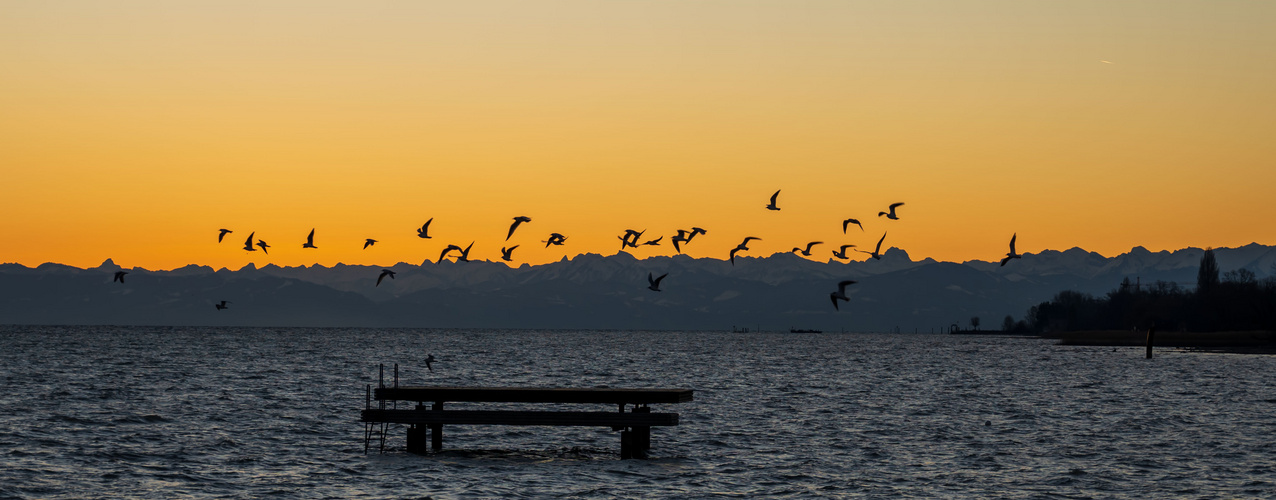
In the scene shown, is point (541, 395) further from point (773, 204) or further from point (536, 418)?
point (773, 204)

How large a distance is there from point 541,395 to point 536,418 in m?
0.62

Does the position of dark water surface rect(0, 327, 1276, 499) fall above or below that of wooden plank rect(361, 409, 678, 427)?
below

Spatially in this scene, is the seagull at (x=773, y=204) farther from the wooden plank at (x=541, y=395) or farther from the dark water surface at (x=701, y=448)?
the wooden plank at (x=541, y=395)

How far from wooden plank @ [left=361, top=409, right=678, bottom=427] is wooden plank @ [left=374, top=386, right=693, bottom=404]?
0.38 meters

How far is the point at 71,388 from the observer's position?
64.6m

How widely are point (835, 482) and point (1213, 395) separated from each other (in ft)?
127

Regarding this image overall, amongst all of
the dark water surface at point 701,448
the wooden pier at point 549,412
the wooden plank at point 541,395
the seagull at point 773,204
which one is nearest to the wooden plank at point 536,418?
the wooden pier at point 549,412

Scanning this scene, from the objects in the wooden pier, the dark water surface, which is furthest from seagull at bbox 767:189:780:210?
the wooden pier

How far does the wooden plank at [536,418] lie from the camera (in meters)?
32.1

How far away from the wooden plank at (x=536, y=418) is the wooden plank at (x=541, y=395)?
0.38 metres

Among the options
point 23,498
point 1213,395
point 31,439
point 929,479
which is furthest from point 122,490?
point 1213,395

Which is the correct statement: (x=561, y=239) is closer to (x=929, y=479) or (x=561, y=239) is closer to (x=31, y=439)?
(x=31, y=439)

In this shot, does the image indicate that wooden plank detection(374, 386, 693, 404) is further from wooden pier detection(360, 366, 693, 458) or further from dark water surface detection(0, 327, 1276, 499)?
dark water surface detection(0, 327, 1276, 499)

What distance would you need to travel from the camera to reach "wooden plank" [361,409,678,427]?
32.1m
